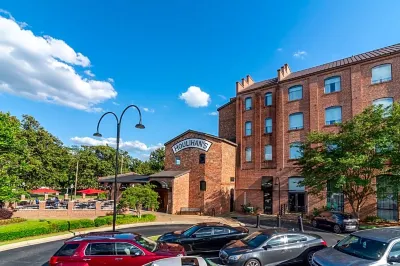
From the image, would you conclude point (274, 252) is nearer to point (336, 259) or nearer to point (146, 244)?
point (336, 259)

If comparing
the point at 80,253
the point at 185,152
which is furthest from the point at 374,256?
the point at 185,152

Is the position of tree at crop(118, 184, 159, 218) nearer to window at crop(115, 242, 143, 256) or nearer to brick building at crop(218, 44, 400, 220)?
brick building at crop(218, 44, 400, 220)

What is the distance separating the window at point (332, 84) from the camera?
2852 centimetres

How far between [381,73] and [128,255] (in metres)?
27.1

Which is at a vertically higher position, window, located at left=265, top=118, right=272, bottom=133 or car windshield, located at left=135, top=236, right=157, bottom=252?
window, located at left=265, top=118, right=272, bottom=133

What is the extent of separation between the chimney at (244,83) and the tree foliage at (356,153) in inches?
564

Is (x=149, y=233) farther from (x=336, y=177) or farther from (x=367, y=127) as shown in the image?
(x=367, y=127)

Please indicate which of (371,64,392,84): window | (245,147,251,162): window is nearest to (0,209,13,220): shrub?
(245,147,251,162): window

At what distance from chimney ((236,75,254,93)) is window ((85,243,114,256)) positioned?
29395 millimetres

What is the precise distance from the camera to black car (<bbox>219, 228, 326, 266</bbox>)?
10.1m

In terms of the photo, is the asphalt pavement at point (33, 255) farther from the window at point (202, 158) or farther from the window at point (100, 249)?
the window at point (202, 158)

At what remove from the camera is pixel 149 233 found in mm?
19672

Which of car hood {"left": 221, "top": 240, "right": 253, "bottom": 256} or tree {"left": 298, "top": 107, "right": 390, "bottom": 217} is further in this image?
tree {"left": 298, "top": 107, "right": 390, "bottom": 217}

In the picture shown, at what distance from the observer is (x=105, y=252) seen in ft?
30.4
